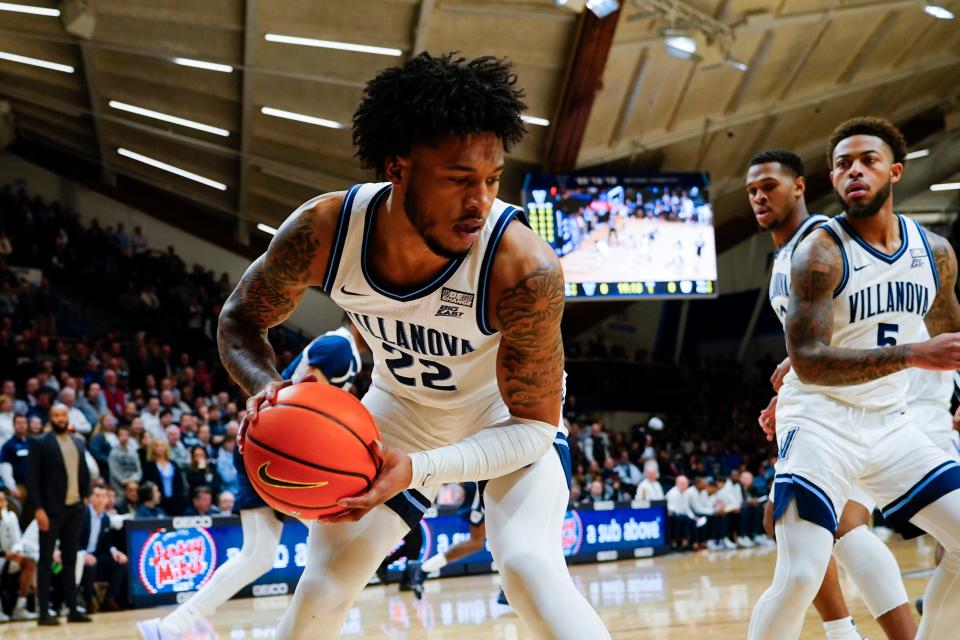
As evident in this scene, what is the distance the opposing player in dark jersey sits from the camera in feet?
14.4

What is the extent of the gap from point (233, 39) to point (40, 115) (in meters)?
7.79

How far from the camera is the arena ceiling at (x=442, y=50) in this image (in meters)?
15.5

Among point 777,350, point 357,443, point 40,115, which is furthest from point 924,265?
point 777,350

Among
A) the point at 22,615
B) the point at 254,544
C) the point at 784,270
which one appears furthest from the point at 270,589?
the point at 784,270

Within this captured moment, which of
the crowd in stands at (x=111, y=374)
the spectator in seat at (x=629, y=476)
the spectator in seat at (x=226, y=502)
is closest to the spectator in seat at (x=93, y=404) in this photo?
the crowd in stands at (x=111, y=374)

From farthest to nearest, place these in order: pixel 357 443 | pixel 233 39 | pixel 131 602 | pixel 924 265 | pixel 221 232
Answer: pixel 221 232, pixel 233 39, pixel 131 602, pixel 924 265, pixel 357 443

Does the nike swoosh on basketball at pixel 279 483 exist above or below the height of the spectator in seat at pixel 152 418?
below

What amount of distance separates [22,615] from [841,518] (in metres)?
7.62

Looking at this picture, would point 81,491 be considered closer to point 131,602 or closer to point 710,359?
point 131,602

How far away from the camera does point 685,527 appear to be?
16641 mm

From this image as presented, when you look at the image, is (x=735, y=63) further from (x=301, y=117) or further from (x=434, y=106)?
(x=434, y=106)

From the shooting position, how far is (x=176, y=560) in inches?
409

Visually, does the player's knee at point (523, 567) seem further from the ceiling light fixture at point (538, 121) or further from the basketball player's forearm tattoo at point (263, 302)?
the ceiling light fixture at point (538, 121)

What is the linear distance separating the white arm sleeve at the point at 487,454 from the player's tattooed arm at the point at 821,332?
122 cm
